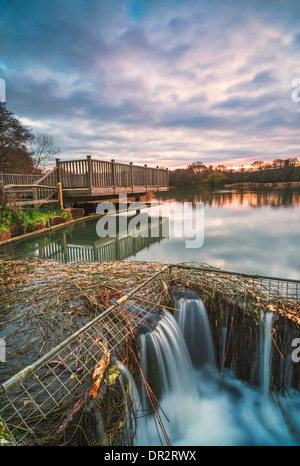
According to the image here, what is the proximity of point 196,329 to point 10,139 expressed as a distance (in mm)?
26598

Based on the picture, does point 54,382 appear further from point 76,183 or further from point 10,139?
point 10,139

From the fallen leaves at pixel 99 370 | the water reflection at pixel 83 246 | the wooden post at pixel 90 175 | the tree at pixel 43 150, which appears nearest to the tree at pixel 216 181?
the tree at pixel 43 150

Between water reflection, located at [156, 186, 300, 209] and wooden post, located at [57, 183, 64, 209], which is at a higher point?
wooden post, located at [57, 183, 64, 209]

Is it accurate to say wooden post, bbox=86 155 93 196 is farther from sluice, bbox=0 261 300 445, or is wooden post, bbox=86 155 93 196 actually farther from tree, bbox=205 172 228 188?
tree, bbox=205 172 228 188

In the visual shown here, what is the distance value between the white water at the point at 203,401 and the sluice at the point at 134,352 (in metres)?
0.02

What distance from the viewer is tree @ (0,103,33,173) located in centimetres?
2278

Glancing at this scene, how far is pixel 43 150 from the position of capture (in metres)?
33.7

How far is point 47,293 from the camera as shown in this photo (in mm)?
4805

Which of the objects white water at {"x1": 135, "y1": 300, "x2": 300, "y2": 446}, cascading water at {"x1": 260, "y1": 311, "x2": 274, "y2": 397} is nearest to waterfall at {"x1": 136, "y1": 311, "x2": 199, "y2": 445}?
white water at {"x1": 135, "y1": 300, "x2": 300, "y2": 446}

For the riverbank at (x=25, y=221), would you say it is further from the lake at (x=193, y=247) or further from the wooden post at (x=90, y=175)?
the wooden post at (x=90, y=175)

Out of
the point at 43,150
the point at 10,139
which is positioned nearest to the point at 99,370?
the point at 10,139

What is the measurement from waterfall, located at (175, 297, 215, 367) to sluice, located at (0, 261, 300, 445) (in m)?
0.02
